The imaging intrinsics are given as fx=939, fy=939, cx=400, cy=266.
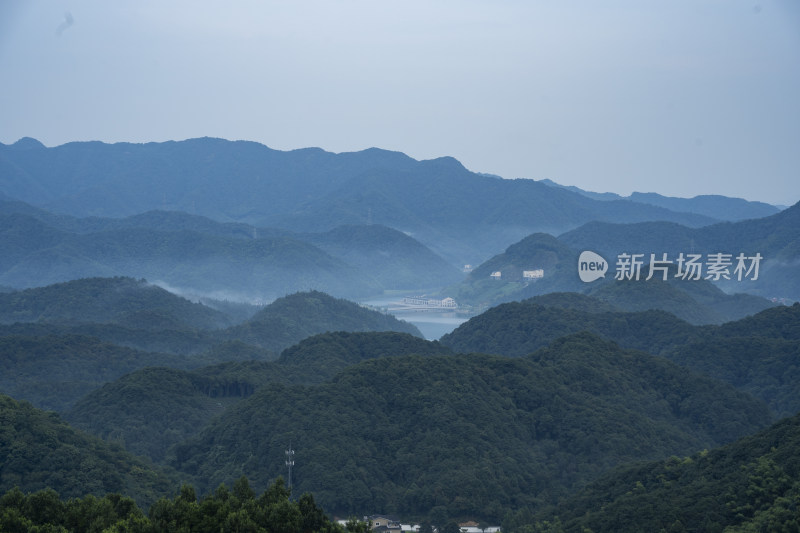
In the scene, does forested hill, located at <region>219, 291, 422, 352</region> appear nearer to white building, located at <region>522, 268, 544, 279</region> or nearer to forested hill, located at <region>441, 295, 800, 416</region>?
forested hill, located at <region>441, 295, 800, 416</region>

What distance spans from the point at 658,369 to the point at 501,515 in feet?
78.5

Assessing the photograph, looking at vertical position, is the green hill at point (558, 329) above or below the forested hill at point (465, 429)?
above

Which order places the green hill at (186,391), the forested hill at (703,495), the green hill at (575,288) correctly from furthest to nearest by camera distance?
the green hill at (575,288) → the green hill at (186,391) → the forested hill at (703,495)

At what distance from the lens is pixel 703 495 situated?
33281 mm

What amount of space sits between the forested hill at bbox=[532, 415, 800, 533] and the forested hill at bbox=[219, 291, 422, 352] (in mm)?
64041

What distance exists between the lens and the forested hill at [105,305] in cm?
10863

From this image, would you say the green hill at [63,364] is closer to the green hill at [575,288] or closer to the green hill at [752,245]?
the green hill at [575,288]

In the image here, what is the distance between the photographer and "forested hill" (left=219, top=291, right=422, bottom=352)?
335 feet

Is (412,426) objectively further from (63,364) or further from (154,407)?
(63,364)

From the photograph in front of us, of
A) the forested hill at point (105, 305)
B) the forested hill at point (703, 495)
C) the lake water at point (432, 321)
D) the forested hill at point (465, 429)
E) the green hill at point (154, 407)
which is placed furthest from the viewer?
the lake water at point (432, 321)

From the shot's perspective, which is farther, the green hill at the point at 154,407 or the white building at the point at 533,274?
the white building at the point at 533,274

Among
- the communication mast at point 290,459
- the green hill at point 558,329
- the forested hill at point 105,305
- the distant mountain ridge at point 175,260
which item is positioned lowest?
the communication mast at point 290,459

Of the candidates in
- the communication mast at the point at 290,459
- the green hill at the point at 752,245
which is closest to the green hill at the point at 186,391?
the communication mast at the point at 290,459

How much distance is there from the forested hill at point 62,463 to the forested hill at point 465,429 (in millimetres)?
5055
